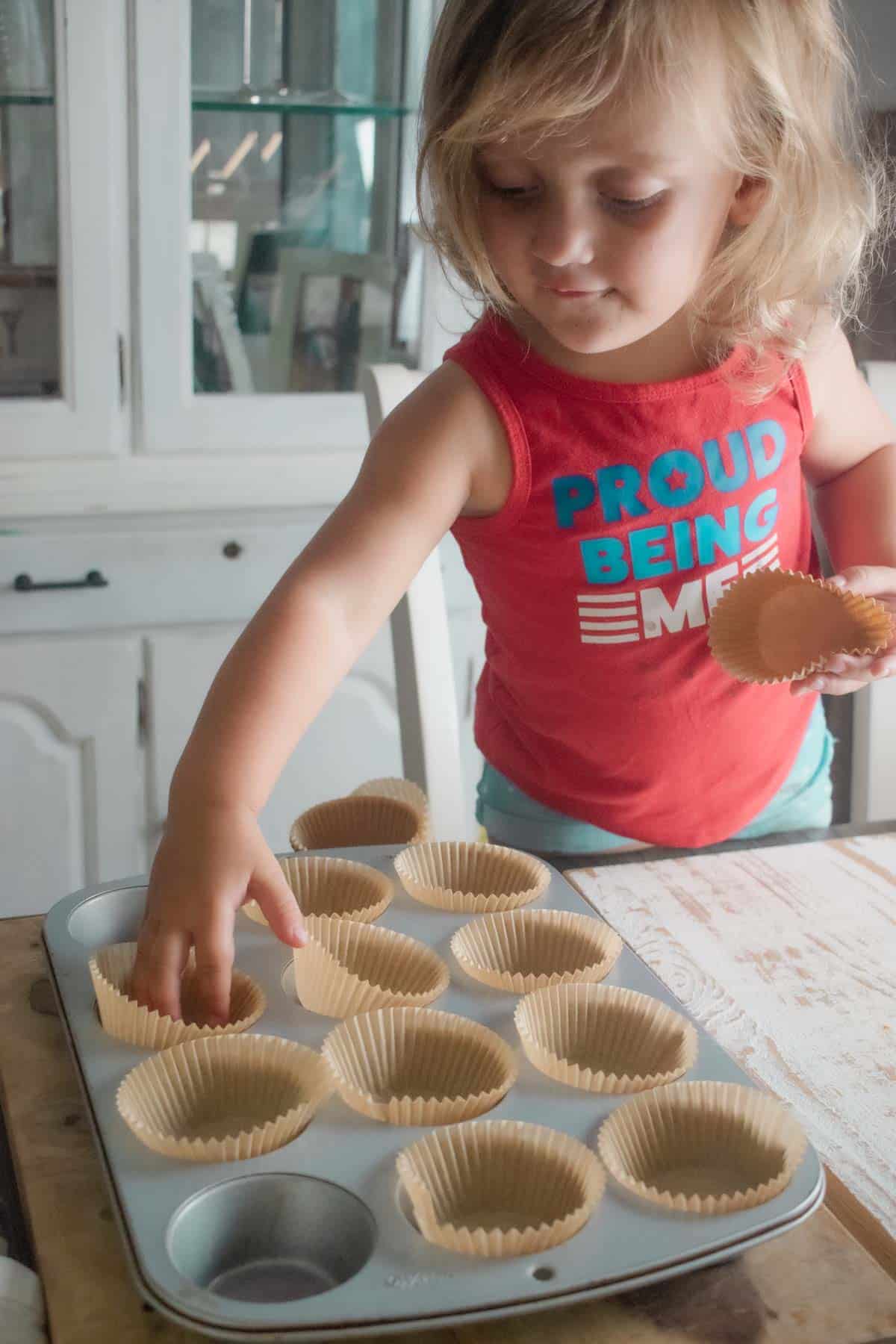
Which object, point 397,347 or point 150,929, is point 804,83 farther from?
point 397,347

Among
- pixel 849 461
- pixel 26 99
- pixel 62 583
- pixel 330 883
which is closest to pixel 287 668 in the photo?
pixel 330 883

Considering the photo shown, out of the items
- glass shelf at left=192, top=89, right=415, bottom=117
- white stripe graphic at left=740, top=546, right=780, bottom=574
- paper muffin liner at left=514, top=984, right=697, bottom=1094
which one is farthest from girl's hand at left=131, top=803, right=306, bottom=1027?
glass shelf at left=192, top=89, right=415, bottom=117

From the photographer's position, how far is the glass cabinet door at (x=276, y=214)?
1.55 meters

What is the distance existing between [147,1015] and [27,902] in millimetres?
1251

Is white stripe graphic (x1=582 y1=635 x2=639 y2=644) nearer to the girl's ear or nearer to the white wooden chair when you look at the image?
the white wooden chair

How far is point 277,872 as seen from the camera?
1.86 ft

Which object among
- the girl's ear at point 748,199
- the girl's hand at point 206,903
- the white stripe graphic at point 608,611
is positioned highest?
the girl's ear at point 748,199

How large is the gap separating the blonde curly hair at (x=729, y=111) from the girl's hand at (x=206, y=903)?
1.17 feet

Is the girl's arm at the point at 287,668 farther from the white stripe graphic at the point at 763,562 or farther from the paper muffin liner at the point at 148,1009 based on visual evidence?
the white stripe graphic at the point at 763,562

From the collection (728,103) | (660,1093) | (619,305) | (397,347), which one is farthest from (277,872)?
(397,347)

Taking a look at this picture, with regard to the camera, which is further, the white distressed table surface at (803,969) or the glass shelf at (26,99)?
the glass shelf at (26,99)

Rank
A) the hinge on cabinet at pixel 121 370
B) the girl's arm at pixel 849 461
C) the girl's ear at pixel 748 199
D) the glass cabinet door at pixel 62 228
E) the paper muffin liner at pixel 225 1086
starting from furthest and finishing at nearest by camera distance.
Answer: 1. the hinge on cabinet at pixel 121 370
2. the glass cabinet door at pixel 62 228
3. the girl's arm at pixel 849 461
4. the girl's ear at pixel 748 199
5. the paper muffin liner at pixel 225 1086

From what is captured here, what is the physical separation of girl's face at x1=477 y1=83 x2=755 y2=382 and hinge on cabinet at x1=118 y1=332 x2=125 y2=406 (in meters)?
0.93

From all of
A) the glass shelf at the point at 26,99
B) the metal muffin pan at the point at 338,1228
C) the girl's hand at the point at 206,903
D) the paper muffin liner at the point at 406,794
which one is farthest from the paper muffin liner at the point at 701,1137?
the glass shelf at the point at 26,99
